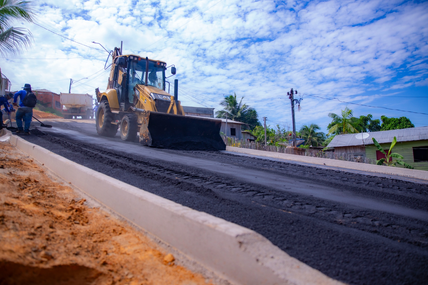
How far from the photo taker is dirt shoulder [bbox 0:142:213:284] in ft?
4.73

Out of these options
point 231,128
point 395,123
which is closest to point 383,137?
point 231,128

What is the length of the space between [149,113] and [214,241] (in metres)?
7.38

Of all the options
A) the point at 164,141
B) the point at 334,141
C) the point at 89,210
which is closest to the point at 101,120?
the point at 164,141

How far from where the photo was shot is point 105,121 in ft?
36.4

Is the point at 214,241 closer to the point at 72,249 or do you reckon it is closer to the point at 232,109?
the point at 72,249

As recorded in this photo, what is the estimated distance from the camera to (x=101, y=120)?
12172 mm

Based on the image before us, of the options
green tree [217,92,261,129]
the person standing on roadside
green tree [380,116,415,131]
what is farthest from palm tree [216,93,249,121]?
the person standing on roadside

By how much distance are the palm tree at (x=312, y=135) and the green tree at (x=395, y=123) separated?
29.1ft

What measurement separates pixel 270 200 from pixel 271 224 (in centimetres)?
84

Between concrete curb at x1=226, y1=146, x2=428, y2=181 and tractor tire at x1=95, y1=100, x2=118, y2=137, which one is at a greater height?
tractor tire at x1=95, y1=100, x2=118, y2=137

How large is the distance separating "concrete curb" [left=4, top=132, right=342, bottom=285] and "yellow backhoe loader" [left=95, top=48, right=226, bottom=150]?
20.2 feet

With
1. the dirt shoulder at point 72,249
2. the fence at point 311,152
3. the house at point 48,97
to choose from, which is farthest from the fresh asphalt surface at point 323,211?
the house at point 48,97

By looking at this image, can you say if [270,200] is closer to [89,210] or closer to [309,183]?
[309,183]

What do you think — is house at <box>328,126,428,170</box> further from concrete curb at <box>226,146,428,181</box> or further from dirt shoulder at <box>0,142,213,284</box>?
dirt shoulder at <box>0,142,213,284</box>
